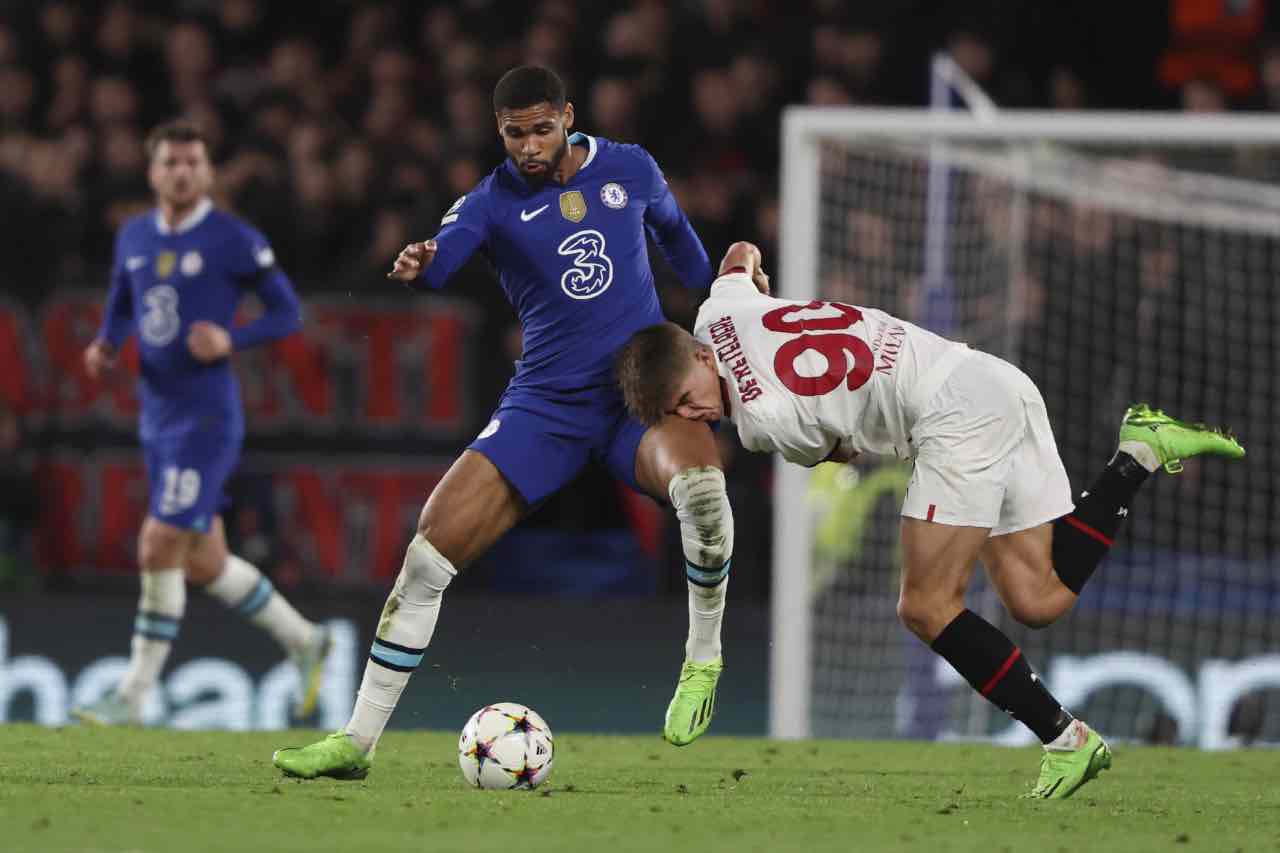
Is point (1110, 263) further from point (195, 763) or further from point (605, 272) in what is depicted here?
point (195, 763)

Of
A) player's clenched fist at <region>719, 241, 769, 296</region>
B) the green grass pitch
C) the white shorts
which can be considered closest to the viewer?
the green grass pitch

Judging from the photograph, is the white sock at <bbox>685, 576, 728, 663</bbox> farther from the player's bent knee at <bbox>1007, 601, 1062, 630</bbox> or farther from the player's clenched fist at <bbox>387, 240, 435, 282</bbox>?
the player's clenched fist at <bbox>387, 240, 435, 282</bbox>

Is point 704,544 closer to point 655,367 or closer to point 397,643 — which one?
point 655,367

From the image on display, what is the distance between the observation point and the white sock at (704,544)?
6164 millimetres

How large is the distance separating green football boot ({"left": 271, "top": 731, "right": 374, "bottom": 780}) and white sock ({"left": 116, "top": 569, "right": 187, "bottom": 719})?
292 centimetres

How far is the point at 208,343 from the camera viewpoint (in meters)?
8.64

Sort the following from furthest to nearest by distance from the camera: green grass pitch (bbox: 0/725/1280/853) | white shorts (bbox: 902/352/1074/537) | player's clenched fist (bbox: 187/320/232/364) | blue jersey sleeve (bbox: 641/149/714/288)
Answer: player's clenched fist (bbox: 187/320/232/364)
blue jersey sleeve (bbox: 641/149/714/288)
white shorts (bbox: 902/352/1074/537)
green grass pitch (bbox: 0/725/1280/853)

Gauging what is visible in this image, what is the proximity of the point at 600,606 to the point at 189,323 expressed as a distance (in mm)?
2558

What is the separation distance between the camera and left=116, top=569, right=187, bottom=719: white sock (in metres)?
8.97

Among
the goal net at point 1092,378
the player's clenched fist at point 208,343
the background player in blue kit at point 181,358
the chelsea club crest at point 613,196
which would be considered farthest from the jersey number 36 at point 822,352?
the goal net at point 1092,378

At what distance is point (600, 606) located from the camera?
10219 mm

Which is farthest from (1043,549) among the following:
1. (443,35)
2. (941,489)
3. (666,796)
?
(443,35)

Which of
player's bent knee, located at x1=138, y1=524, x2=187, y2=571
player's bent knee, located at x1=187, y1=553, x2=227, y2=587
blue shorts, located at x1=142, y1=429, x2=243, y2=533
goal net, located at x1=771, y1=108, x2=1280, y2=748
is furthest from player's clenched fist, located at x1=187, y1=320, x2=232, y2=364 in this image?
goal net, located at x1=771, y1=108, x2=1280, y2=748

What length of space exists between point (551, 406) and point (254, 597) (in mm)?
3113
